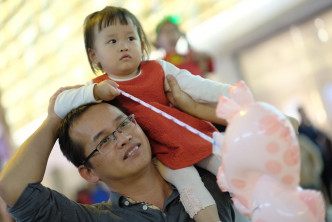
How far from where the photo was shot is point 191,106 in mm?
1329

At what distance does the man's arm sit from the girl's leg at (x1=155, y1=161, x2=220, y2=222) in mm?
384

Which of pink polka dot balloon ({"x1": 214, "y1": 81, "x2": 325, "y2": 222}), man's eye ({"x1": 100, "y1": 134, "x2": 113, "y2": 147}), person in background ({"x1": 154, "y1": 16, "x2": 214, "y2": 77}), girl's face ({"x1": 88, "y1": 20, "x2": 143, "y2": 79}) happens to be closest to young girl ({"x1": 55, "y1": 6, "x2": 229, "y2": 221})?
girl's face ({"x1": 88, "y1": 20, "x2": 143, "y2": 79})

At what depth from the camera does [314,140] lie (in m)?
4.07

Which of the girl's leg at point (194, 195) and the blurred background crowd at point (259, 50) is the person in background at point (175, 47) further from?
the blurred background crowd at point (259, 50)

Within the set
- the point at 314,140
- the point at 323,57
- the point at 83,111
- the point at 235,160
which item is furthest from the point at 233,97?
the point at 323,57

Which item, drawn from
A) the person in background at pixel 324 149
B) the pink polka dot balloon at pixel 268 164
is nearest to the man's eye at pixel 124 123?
the pink polka dot balloon at pixel 268 164

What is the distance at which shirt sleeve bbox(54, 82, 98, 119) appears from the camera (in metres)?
1.23

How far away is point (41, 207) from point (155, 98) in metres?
0.46

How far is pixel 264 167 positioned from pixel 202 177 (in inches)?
24.2

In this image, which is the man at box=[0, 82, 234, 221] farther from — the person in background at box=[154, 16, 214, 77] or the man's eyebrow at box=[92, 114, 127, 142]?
the person in background at box=[154, 16, 214, 77]

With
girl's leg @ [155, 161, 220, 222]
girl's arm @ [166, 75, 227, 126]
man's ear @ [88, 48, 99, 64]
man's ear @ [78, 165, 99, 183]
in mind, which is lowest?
girl's leg @ [155, 161, 220, 222]

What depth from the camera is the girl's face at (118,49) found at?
1.30 meters

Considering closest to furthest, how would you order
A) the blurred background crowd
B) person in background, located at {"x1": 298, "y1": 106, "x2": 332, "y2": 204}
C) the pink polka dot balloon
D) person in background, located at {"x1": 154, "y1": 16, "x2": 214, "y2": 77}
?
the pink polka dot balloon → person in background, located at {"x1": 154, "y1": 16, "x2": 214, "y2": 77} → person in background, located at {"x1": 298, "y1": 106, "x2": 332, "y2": 204} → the blurred background crowd

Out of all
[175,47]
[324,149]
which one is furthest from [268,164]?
[324,149]
